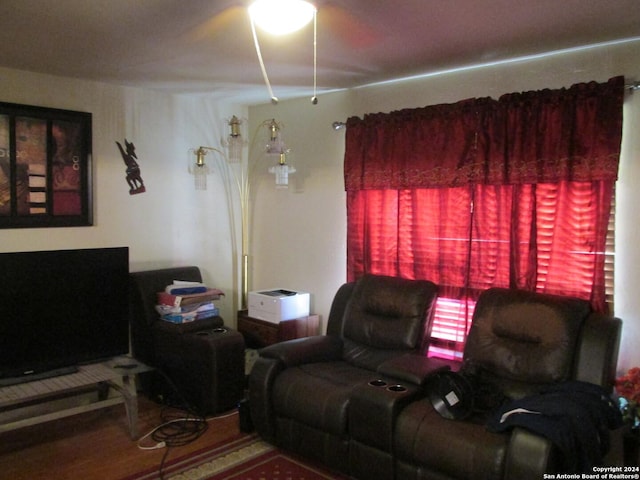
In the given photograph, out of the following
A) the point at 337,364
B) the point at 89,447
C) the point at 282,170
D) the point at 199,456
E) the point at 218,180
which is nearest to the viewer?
the point at 199,456

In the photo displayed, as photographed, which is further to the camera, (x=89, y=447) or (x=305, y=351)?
(x=305, y=351)

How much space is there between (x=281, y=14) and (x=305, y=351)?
1986 millimetres

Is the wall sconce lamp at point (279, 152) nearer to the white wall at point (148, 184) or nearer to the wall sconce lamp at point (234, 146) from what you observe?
the wall sconce lamp at point (234, 146)

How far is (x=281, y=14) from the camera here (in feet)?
7.52

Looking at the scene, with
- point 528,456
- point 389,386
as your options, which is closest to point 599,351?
point 528,456

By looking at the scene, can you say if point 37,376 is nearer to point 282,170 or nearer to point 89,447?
point 89,447

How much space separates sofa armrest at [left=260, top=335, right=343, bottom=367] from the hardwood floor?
614mm

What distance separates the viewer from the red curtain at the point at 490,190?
2775mm

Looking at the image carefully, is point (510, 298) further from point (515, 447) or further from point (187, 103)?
point (187, 103)

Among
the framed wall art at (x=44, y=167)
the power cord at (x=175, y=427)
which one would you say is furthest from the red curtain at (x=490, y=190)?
the framed wall art at (x=44, y=167)

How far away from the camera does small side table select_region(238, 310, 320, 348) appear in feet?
12.7

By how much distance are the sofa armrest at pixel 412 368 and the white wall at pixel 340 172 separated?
1.04m

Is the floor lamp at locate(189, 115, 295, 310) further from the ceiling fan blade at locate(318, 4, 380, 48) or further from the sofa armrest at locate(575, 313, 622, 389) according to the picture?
the sofa armrest at locate(575, 313, 622, 389)

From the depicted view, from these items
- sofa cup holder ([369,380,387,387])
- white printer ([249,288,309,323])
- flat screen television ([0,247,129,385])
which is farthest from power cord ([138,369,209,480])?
sofa cup holder ([369,380,387,387])
